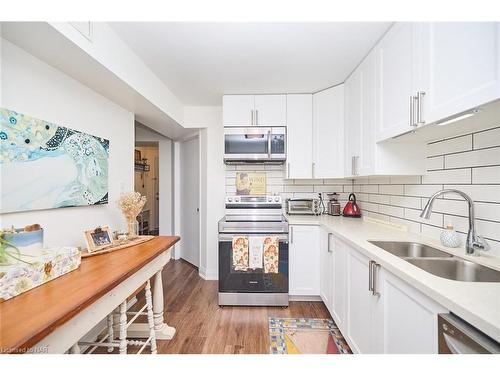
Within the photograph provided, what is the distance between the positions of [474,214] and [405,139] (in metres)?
0.62

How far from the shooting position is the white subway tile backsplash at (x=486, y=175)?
1162 millimetres

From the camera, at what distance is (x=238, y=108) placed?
2672 millimetres

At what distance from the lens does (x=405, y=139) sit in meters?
1.60

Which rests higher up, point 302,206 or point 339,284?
point 302,206

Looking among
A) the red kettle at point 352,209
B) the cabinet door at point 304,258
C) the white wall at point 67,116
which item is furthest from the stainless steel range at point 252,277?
the white wall at point 67,116

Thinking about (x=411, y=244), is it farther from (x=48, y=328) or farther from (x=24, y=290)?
(x=24, y=290)

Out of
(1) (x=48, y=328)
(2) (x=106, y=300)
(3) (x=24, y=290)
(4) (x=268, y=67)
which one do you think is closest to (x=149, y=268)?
(2) (x=106, y=300)

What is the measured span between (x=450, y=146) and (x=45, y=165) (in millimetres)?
2507

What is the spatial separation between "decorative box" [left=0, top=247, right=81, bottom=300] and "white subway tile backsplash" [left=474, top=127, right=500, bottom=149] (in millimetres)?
2259

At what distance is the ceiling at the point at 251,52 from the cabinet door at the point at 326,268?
156 cm

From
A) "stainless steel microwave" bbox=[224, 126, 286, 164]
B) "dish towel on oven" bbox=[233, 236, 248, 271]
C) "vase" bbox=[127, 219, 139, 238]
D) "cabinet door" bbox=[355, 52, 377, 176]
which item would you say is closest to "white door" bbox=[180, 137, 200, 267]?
"stainless steel microwave" bbox=[224, 126, 286, 164]

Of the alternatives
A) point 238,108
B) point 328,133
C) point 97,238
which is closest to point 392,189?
point 328,133

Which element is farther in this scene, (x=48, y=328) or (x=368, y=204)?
(x=368, y=204)

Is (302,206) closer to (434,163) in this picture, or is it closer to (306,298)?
(306,298)
